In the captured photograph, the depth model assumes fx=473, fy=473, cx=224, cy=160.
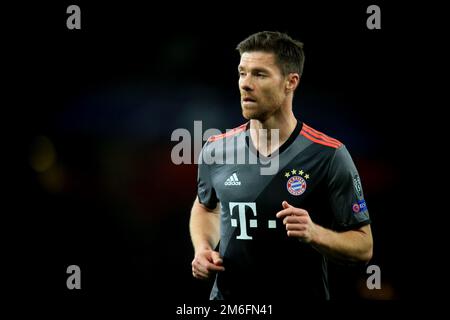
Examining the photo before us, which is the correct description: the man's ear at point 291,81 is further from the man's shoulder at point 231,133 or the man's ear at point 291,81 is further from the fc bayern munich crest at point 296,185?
the fc bayern munich crest at point 296,185

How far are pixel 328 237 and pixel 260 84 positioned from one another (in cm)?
92

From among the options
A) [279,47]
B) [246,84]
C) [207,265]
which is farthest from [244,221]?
[279,47]

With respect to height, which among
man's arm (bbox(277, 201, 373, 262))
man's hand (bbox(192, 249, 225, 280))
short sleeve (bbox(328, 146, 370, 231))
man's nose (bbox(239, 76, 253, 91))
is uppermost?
man's nose (bbox(239, 76, 253, 91))

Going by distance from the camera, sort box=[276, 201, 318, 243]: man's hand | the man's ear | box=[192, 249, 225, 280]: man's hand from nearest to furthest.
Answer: box=[276, 201, 318, 243]: man's hand, box=[192, 249, 225, 280]: man's hand, the man's ear

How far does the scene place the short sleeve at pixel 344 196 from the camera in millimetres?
2580

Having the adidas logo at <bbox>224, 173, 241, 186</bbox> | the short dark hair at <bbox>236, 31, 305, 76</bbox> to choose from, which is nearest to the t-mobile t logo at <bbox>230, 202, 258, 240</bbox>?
the adidas logo at <bbox>224, 173, 241, 186</bbox>

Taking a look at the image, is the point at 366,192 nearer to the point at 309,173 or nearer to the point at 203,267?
the point at 309,173

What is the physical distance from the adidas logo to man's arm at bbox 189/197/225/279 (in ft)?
1.04

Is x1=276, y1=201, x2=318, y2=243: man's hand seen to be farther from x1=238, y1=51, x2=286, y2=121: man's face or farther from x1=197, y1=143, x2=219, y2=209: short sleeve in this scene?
x1=197, y1=143, x2=219, y2=209: short sleeve

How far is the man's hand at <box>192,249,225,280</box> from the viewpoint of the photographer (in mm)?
2525

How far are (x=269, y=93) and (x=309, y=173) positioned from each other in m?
0.50

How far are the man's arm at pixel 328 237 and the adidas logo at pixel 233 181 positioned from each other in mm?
407

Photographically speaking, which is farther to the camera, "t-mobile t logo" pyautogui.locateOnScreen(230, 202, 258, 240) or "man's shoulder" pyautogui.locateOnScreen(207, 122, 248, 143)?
"man's shoulder" pyautogui.locateOnScreen(207, 122, 248, 143)

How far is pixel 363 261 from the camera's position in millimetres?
2584
